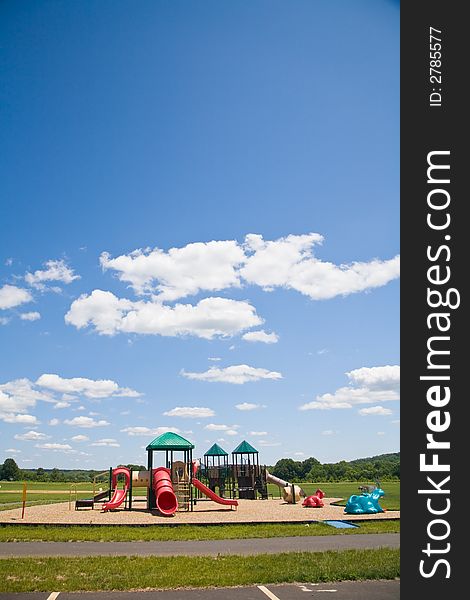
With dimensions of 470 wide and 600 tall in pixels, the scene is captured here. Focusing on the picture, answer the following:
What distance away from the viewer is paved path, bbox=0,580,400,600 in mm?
8531

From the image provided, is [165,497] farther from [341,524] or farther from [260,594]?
[260,594]

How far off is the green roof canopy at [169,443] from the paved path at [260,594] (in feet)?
59.6

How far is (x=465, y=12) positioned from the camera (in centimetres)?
751

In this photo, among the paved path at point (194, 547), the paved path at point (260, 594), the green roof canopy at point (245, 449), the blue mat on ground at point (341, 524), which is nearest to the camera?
the paved path at point (260, 594)

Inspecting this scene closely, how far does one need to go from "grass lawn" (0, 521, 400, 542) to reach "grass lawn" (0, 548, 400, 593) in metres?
3.87

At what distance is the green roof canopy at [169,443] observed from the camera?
27.1 m

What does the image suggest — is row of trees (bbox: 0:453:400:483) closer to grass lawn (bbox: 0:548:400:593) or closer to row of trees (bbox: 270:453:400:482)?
row of trees (bbox: 270:453:400:482)

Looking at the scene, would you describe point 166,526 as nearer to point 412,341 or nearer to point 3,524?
point 3,524

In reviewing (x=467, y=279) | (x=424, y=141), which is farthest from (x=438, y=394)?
(x=424, y=141)

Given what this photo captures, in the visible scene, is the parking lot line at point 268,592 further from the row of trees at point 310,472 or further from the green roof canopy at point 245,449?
the row of trees at point 310,472

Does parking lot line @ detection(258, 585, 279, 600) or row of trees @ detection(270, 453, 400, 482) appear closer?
parking lot line @ detection(258, 585, 279, 600)

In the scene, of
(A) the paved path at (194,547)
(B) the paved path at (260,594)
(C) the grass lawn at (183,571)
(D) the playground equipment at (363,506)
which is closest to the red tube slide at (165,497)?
(D) the playground equipment at (363,506)

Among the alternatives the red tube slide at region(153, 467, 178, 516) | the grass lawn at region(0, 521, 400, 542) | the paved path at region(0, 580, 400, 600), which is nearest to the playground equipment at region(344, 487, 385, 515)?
the grass lawn at region(0, 521, 400, 542)

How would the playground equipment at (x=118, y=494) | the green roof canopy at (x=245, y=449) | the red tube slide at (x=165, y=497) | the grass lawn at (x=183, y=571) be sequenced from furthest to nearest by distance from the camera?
the green roof canopy at (x=245, y=449)
the playground equipment at (x=118, y=494)
the red tube slide at (x=165, y=497)
the grass lawn at (x=183, y=571)
